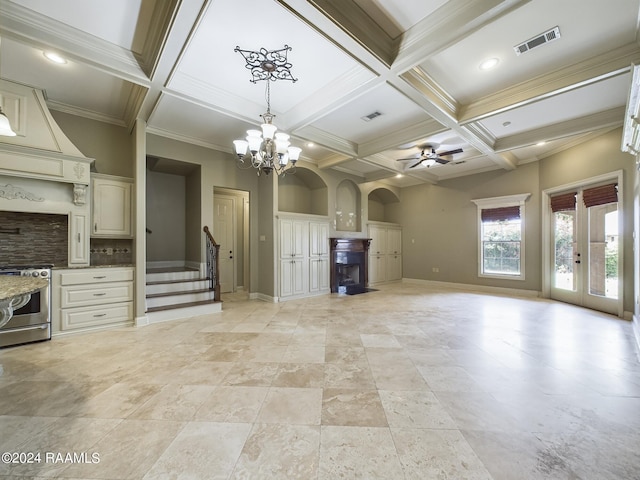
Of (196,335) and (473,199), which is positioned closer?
(196,335)

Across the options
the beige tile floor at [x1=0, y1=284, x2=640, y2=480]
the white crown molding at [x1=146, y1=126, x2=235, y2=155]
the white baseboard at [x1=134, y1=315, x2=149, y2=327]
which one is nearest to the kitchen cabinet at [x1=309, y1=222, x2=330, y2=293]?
the white crown molding at [x1=146, y1=126, x2=235, y2=155]

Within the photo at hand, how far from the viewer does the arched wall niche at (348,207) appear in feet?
23.5

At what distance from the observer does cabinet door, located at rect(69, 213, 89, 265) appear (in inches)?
139

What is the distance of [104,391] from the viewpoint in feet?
6.93

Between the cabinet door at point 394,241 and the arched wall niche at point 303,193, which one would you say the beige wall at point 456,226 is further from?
the arched wall niche at point 303,193

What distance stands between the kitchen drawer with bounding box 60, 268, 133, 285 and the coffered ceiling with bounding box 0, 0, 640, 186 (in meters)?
2.26

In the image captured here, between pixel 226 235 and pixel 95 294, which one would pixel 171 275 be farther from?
pixel 226 235

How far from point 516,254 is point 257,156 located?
21.3ft

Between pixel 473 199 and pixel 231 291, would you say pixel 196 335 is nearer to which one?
pixel 231 291

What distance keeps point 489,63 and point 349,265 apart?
514 centimetres

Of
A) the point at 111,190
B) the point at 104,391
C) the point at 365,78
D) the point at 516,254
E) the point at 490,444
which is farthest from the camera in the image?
the point at 516,254

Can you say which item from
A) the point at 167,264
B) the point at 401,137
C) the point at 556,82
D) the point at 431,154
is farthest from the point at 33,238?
the point at 556,82

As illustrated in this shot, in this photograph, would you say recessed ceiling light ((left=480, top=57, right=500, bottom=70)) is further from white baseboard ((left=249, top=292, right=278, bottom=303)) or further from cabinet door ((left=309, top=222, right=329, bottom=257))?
white baseboard ((left=249, top=292, right=278, bottom=303))

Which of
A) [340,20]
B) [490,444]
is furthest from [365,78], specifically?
[490,444]
